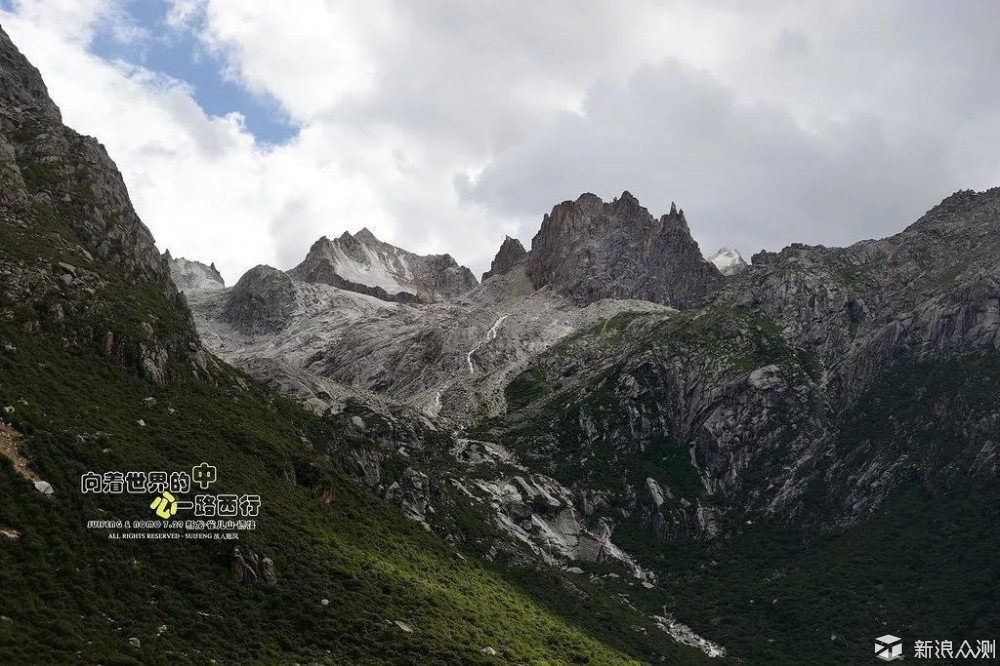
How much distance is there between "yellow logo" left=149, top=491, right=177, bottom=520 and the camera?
82312 mm

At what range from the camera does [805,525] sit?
181625mm

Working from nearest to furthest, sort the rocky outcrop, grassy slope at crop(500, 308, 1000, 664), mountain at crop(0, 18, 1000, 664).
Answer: mountain at crop(0, 18, 1000, 664) → the rocky outcrop → grassy slope at crop(500, 308, 1000, 664)

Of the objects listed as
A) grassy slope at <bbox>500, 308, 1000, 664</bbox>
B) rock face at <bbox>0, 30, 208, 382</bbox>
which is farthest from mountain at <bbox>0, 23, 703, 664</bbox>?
Result: grassy slope at <bbox>500, 308, 1000, 664</bbox>

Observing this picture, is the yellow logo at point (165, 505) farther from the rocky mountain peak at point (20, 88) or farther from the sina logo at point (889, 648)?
the sina logo at point (889, 648)

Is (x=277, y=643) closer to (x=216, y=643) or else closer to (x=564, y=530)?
(x=216, y=643)

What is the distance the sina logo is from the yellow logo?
103 meters

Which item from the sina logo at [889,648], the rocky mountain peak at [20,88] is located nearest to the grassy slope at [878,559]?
the sina logo at [889,648]

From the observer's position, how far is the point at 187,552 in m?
80.7

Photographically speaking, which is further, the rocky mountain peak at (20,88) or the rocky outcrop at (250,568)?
the rocky mountain peak at (20,88)

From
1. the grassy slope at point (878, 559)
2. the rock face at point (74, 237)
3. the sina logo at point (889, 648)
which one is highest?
the rock face at point (74, 237)

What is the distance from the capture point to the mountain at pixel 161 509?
69188mm

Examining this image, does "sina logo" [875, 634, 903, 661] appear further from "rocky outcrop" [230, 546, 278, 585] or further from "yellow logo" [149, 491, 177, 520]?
"yellow logo" [149, 491, 177, 520]

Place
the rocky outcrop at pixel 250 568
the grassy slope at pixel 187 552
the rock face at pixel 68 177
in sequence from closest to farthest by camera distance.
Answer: the grassy slope at pixel 187 552 → the rocky outcrop at pixel 250 568 → the rock face at pixel 68 177

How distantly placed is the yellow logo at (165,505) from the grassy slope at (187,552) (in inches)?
48.7
